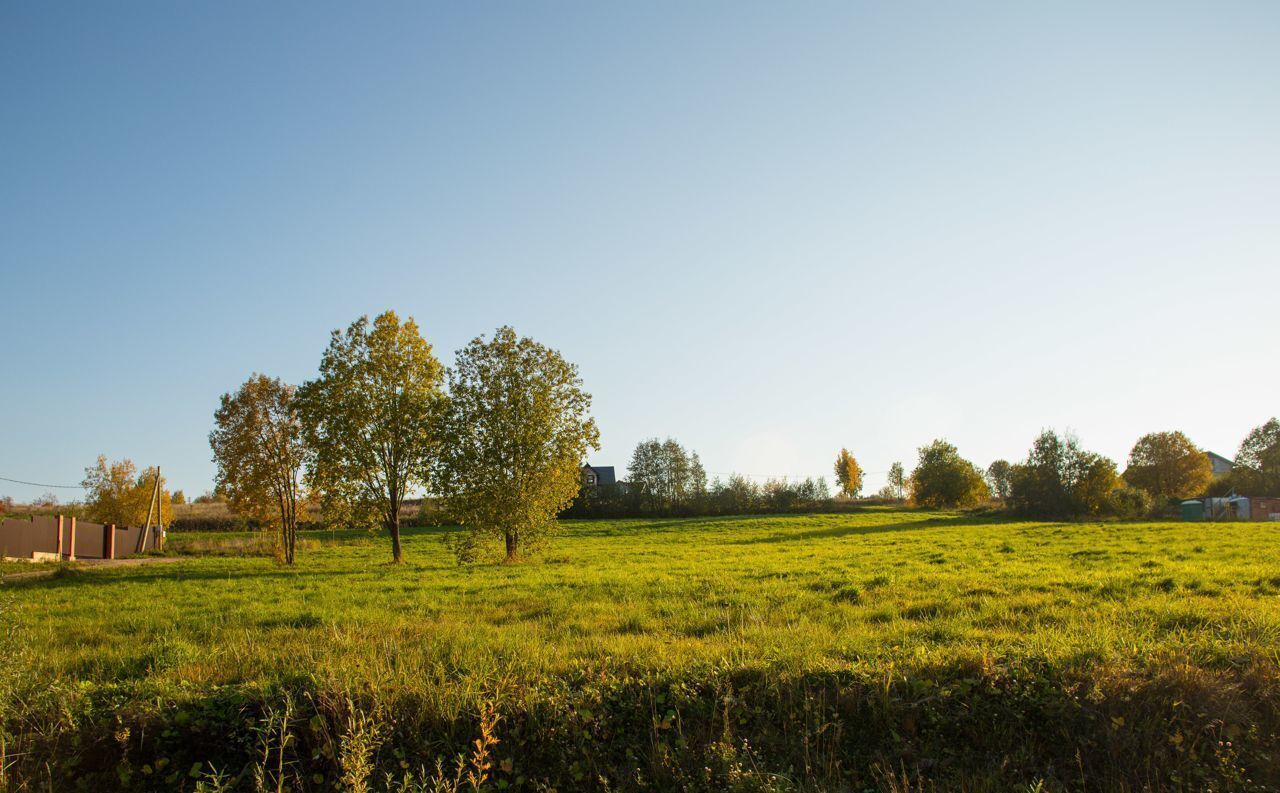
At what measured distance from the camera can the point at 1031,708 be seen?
6.03m

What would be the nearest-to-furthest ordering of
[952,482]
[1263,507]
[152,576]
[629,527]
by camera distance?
[152,576]
[629,527]
[1263,507]
[952,482]

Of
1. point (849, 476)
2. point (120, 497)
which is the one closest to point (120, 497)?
point (120, 497)

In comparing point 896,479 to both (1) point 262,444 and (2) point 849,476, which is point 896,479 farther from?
(1) point 262,444

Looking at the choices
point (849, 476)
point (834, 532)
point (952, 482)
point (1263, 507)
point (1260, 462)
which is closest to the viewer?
point (834, 532)

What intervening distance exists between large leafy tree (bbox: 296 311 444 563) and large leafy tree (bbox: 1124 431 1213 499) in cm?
7798

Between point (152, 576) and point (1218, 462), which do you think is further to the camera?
point (1218, 462)

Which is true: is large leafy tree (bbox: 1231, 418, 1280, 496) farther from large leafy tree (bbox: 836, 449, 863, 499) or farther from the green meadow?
the green meadow

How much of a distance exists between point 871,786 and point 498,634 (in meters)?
5.57

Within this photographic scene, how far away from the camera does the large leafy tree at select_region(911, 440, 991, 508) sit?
73.8 meters

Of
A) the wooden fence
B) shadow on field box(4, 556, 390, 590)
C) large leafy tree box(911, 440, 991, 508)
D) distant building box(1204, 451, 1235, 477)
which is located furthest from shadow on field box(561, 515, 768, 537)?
distant building box(1204, 451, 1235, 477)

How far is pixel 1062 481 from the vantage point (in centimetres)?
5538

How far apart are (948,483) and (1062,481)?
19.0 meters

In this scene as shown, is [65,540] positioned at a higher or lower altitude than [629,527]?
higher

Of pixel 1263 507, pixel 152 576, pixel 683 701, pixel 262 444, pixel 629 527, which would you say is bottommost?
pixel 1263 507
